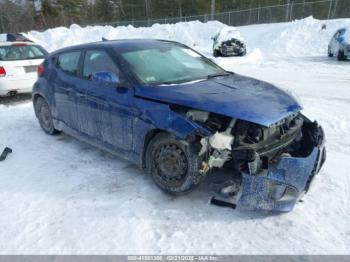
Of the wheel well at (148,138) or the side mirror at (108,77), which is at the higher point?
the side mirror at (108,77)

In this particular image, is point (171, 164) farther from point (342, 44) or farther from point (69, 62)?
point (342, 44)

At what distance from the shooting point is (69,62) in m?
5.34

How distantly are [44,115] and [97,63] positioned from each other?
2091 mm

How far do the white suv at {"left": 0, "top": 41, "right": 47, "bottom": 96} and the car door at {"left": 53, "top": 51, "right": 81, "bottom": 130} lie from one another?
140 inches

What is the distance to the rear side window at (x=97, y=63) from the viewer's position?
14.4ft

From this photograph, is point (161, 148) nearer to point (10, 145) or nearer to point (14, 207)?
point (14, 207)

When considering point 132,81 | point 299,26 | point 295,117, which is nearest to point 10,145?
A: point 132,81

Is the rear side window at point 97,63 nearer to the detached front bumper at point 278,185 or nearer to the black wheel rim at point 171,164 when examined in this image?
the black wheel rim at point 171,164

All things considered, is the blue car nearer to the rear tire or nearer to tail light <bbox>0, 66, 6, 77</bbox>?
the rear tire

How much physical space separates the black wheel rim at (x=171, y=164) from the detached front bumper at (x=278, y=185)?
2.18 feet

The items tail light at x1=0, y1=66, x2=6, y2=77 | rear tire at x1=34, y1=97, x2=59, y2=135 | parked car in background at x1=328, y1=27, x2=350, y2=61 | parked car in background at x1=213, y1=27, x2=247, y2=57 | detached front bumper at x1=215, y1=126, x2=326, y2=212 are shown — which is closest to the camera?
detached front bumper at x1=215, y1=126, x2=326, y2=212

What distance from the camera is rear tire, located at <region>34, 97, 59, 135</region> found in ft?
19.8

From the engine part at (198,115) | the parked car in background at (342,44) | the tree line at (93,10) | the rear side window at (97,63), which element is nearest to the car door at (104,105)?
the rear side window at (97,63)

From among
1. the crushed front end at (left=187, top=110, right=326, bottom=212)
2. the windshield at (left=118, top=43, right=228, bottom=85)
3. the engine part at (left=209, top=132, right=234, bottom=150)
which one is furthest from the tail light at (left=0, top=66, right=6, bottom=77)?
the engine part at (left=209, top=132, right=234, bottom=150)
